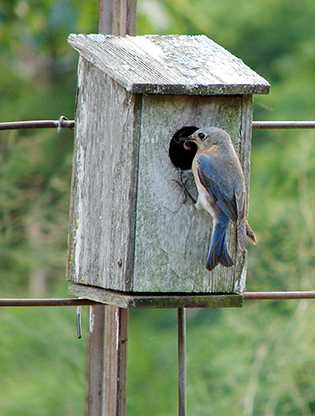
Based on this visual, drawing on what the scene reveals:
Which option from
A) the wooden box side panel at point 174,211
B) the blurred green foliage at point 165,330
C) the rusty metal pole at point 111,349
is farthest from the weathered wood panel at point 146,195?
the blurred green foliage at point 165,330

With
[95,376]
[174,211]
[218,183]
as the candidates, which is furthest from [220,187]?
[95,376]

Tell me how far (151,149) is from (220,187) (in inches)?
10.7

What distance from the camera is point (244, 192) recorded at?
8.11 feet

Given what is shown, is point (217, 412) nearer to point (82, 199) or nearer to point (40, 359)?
point (40, 359)

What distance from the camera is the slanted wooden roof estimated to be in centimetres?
229

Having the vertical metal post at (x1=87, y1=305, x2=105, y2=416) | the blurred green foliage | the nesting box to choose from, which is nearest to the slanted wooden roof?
the nesting box

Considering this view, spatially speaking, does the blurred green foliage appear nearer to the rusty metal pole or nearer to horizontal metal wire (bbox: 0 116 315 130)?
horizontal metal wire (bbox: 0 116 315 130)

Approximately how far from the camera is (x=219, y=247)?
2393 millimetres

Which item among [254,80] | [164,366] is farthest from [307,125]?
[164,366]

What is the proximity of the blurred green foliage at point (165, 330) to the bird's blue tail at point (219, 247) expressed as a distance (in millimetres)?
2537

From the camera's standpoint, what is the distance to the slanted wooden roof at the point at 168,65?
2.29 metres

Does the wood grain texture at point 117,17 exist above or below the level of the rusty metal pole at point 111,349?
above

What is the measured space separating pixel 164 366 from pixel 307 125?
6166mm

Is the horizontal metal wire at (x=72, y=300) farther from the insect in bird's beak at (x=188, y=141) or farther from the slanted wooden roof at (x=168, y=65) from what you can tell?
the slanted wooden roof at (x=168, y=65)
